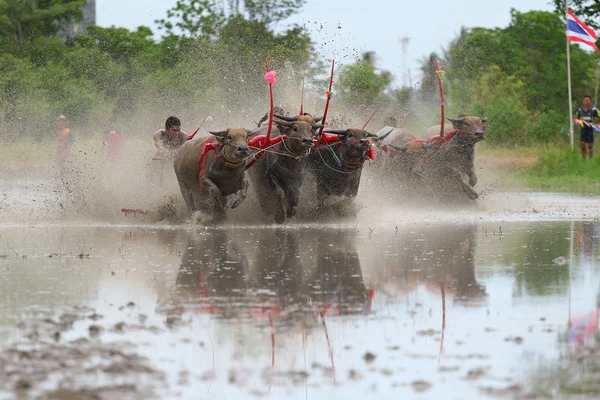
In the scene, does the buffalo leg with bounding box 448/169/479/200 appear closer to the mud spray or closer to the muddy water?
the mud spray

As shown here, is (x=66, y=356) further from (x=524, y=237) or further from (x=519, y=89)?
(x=519, y=89)

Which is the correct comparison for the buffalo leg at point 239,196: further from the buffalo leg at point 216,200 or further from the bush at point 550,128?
the bush at point 550,128

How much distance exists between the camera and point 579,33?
29.6m

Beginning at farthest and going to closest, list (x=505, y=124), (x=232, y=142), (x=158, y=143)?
(x=505, y=124)
(x=158, y=143)
(x=232, y=142)

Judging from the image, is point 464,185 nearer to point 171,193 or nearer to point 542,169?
point 171,193

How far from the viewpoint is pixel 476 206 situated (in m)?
19.2

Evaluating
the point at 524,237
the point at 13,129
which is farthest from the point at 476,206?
the point at 13,129

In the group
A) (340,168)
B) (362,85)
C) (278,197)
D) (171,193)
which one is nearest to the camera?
(278,197)

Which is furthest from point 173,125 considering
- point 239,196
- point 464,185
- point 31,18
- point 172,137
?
point 31,18

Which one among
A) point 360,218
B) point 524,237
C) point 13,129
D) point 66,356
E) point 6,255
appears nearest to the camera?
point 66,356

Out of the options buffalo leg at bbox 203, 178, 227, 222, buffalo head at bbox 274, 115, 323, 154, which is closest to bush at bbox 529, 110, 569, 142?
buffalo head at bbox 274, 115, 323, 154

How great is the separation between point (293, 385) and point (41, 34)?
49.6 metres

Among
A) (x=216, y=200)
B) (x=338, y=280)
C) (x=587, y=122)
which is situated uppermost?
(x=587, y=122)

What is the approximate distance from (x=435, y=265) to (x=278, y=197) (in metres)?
5.17
